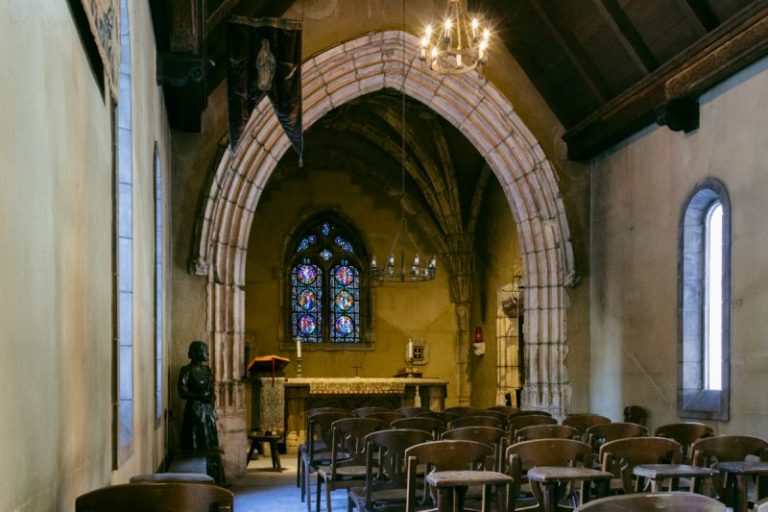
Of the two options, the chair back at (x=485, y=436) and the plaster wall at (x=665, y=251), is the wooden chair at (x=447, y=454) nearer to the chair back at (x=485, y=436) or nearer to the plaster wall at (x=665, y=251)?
the chair back at (x=485, y=436)

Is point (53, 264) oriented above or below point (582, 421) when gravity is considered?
above

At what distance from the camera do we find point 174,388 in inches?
464

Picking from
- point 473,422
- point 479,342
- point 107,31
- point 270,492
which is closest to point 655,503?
point 107,31

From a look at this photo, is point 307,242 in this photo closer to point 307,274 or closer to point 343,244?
point 307,274

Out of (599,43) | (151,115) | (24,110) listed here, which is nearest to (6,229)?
(24,110)

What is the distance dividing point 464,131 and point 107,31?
1045cm

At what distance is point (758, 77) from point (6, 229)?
863cm

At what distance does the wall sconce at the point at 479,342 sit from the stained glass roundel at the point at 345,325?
2.75 meters

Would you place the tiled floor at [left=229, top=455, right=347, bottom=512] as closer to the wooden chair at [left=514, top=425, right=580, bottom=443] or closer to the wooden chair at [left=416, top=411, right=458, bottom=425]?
the wooden chair at [left=416, top=411, right=458, bottom=425]

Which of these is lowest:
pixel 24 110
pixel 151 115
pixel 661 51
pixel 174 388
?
pixel 174 388

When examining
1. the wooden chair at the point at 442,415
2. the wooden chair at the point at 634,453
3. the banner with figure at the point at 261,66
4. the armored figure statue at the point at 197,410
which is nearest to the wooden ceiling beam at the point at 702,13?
the banner with figure at the point at 261,66

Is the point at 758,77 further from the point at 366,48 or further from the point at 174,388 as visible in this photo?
the point at 174,388

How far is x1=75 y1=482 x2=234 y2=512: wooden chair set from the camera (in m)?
2.92

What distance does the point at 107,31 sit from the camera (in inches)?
158
